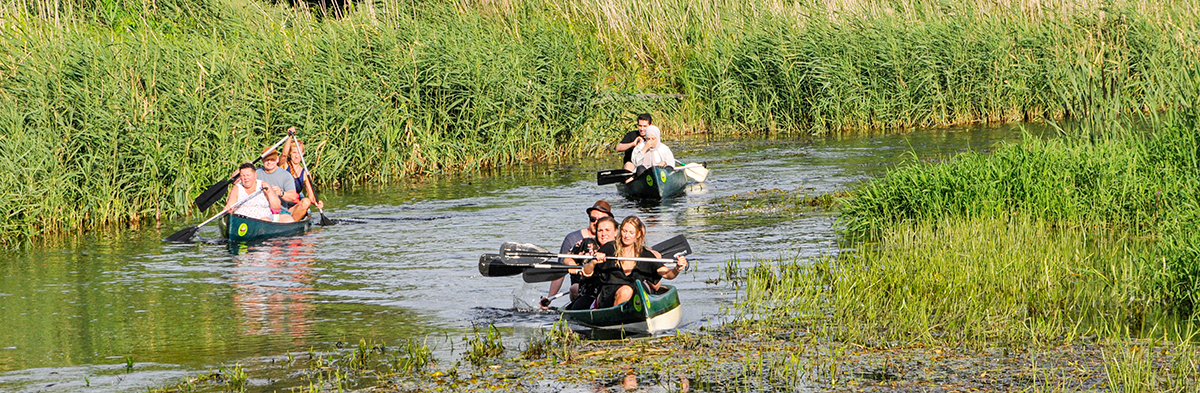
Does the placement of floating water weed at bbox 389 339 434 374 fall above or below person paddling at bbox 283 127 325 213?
below

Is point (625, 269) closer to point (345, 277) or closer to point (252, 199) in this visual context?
point (345, 277)

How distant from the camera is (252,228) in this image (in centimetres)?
1602

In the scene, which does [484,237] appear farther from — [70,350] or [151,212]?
[70,350]

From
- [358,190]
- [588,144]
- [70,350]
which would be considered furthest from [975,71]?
[70,350]

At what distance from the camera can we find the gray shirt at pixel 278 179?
56.1 feet

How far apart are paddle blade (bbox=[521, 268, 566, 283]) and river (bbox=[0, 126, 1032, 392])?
1.20ft

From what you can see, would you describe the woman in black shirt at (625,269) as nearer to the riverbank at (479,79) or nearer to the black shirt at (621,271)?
the black shirt at (621,271)

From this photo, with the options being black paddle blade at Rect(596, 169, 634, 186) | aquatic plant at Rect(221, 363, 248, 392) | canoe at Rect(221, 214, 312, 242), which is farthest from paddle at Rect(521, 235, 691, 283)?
black paddle blade at Rect(596, 169, 634, 186)

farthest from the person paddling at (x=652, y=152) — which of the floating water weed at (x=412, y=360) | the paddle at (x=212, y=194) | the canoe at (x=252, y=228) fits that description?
the floating water weed at (x=412, y=360)

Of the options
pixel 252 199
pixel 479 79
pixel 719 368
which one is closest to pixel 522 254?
pixel 719 368

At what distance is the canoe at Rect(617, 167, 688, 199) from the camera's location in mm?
18812

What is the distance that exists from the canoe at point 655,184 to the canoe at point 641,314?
8207 millimetres

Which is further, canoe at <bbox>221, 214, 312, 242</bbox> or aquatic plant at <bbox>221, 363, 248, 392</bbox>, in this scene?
canoe at <bbox>221, 214, 312, 242</bbox>

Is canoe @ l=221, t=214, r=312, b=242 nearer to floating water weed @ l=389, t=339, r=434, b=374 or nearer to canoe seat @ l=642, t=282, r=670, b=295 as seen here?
canoe seat @ l=642, t=282, r=670, b=295
